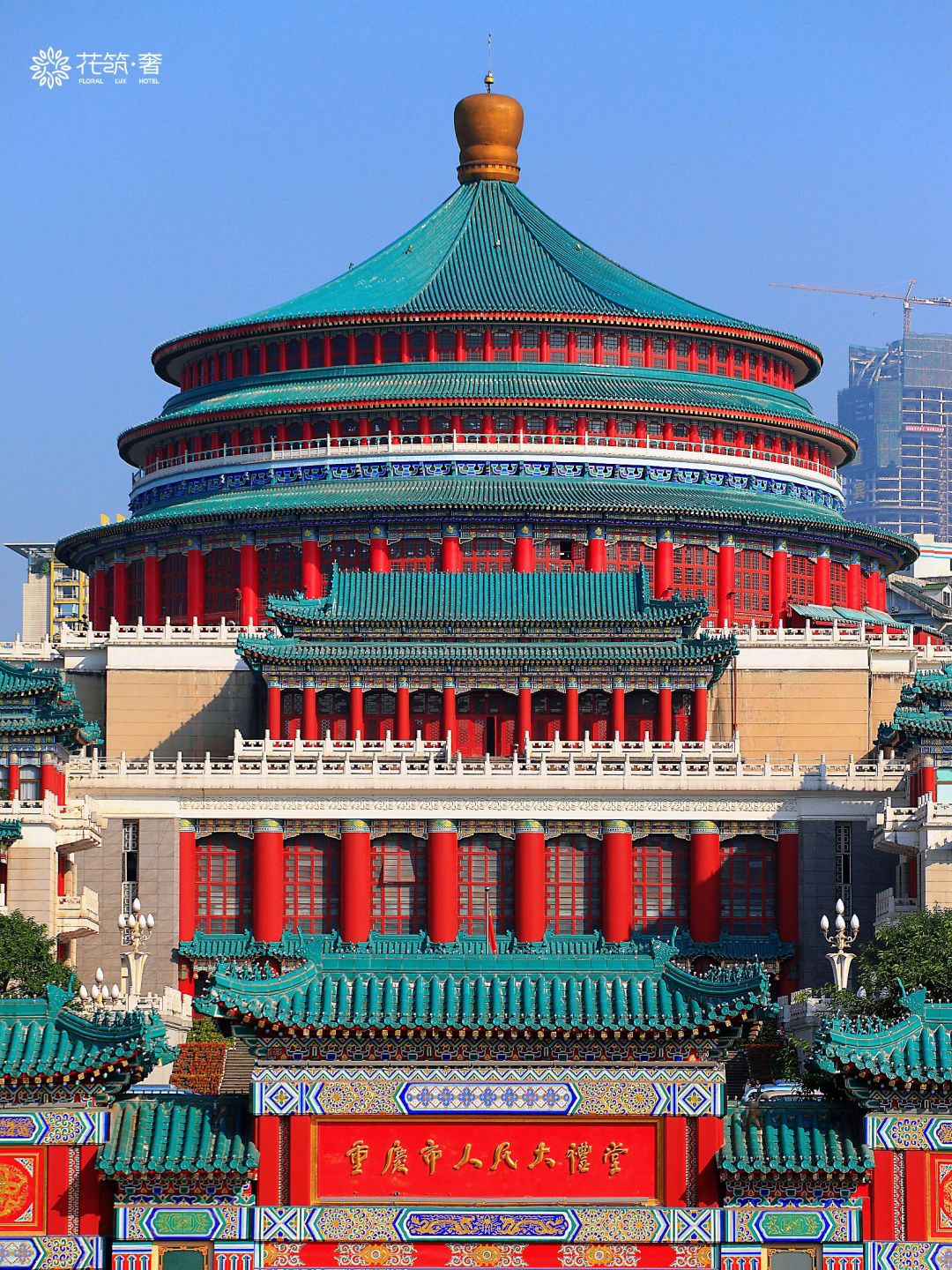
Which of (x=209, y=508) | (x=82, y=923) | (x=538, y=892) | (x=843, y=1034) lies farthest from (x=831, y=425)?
(x=843, y=1034)

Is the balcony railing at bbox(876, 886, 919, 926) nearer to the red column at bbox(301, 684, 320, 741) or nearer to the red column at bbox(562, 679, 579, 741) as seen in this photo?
the red column at bbox(562, 679, 579, 741)

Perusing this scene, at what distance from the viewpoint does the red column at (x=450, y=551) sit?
103688 mm

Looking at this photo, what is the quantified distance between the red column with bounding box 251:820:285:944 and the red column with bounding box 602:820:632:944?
9.62 m

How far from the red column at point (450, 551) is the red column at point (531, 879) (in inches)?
678

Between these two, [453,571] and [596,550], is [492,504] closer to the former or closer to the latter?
[453,571]

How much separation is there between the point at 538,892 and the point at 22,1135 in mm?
40558

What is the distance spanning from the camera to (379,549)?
104 meters

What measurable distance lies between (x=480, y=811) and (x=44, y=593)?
314 feet

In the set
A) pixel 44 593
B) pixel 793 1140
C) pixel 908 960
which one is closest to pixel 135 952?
pixel 908 960

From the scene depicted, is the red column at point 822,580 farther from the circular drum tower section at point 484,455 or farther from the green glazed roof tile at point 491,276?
the green glazed roof tile at point 491,276

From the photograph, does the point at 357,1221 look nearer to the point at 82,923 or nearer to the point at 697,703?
the point at 82,923

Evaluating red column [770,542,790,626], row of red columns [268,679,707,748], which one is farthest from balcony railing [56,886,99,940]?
red column [770,542,790,626]

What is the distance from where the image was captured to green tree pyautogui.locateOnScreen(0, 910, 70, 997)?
241 feet

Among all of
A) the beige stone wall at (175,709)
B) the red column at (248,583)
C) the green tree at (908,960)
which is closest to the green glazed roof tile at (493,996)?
the green tree at (908,960)
